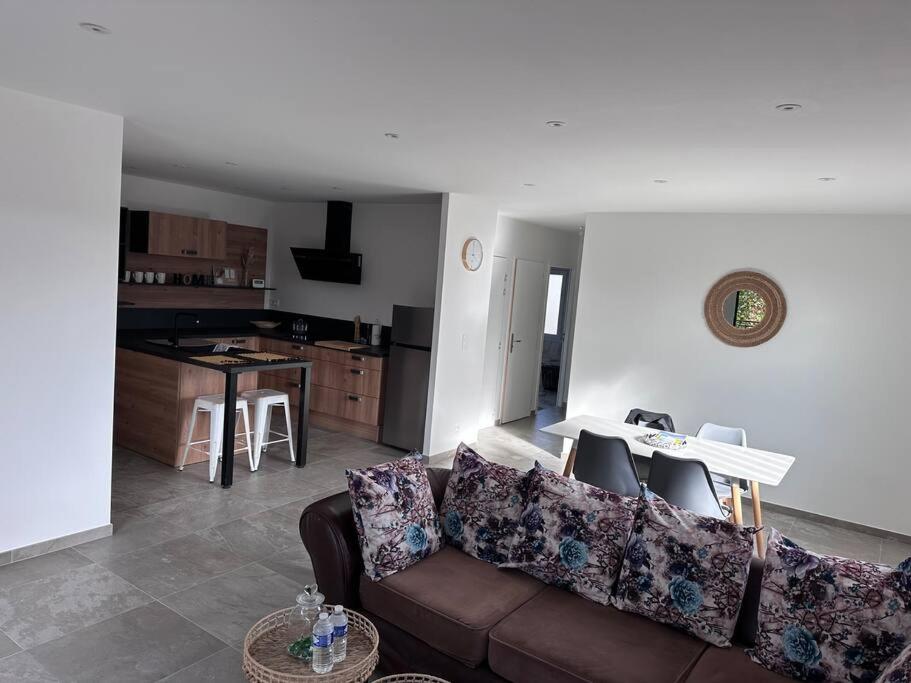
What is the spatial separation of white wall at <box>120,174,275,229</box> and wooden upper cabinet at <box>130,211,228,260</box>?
28cm

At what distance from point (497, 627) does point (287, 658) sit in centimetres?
79

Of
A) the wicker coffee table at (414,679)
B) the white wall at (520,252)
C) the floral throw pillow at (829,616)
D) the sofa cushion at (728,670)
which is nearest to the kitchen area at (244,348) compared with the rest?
the white wall at (520,252)

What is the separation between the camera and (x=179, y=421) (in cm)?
523

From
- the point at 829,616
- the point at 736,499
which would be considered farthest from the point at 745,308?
the point at 829,616

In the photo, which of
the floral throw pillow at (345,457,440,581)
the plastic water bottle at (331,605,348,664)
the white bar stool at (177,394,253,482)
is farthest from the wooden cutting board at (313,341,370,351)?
the plastic water bottle at (331,605,348,664)

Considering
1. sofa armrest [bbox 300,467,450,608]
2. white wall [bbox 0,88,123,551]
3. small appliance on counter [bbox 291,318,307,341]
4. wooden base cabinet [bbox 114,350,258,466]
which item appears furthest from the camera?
small appliance on counter [bbox 291,318,307,341]

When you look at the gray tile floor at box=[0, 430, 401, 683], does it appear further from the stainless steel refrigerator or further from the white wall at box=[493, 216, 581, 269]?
the white wall at box=[493, 216, 581, 269]

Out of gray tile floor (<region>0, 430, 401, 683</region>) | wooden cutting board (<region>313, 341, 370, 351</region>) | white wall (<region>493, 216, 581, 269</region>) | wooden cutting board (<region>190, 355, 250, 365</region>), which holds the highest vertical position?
white wall (<region>493, 216, 581, 269</region>)

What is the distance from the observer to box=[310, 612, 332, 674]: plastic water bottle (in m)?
2.08

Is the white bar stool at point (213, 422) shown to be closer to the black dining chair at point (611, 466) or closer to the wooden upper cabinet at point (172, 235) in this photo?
the wooden upper cabinet at point (172, 235)

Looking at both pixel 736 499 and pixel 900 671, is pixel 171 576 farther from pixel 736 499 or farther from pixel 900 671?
pixel 736 499

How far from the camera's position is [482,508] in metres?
3.07

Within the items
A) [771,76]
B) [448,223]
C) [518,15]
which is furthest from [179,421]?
[771,76]

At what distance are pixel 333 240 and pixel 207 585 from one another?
15.3 ft
